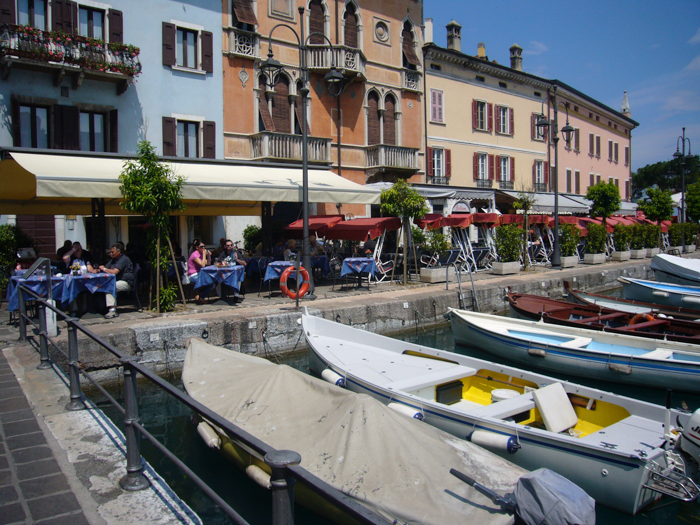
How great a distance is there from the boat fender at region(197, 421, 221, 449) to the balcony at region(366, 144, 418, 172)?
18.2 m

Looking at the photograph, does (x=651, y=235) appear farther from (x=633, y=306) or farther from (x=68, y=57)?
(x=68, y=57)

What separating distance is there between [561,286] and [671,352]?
9073mm

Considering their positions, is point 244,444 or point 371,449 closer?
point 244,444

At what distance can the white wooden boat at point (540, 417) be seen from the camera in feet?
15.8

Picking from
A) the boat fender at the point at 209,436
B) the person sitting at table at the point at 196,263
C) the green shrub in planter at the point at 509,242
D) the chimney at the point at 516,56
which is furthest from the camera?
the chimney at the point at 516,56

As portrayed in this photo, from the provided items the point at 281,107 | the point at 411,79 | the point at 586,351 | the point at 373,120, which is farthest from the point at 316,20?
the point at 586,351

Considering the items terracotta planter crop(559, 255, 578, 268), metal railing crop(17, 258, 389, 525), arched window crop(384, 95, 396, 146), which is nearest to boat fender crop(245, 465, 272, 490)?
metal railing crop(17, 258, 389, 525)

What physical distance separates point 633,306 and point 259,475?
36.8 feet

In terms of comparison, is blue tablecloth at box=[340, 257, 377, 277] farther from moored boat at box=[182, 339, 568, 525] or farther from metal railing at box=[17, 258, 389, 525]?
metal railing at box=[17, 258, 389, 525]

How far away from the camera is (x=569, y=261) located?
2159 centimetres

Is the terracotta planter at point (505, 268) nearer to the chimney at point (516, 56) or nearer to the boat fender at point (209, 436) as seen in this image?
the boat fender at point (209, 436)

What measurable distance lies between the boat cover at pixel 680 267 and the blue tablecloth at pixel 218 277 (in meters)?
15.3

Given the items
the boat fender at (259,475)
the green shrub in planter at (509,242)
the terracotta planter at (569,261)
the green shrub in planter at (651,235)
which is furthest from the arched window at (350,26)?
the boat fender at (259,475)

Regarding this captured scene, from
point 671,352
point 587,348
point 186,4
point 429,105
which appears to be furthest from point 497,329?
point 429,105
